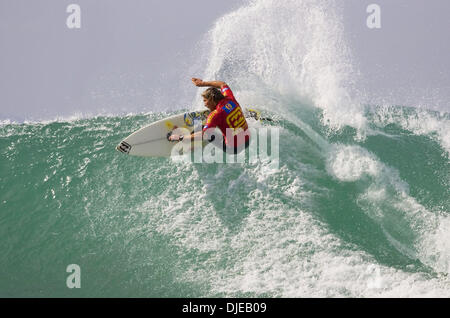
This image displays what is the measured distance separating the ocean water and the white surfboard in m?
0.19

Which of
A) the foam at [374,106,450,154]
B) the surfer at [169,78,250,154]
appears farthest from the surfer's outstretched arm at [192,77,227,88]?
the foam at [374,106,450,154]

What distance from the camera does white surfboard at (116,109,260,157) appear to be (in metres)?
6.67

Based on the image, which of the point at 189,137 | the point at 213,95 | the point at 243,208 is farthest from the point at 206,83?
the point at 243,208

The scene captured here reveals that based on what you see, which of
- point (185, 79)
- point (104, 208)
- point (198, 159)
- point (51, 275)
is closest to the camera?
point (51, 275)

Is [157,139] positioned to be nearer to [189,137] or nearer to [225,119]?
[189,137]

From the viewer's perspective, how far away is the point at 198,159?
262 inches

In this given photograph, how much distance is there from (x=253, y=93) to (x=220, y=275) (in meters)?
4.49

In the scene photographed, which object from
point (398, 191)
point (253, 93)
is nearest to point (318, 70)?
point (253, 93)

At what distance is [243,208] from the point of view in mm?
5758

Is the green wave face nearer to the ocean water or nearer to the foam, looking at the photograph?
the ocean water

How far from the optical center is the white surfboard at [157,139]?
21.9 feet
